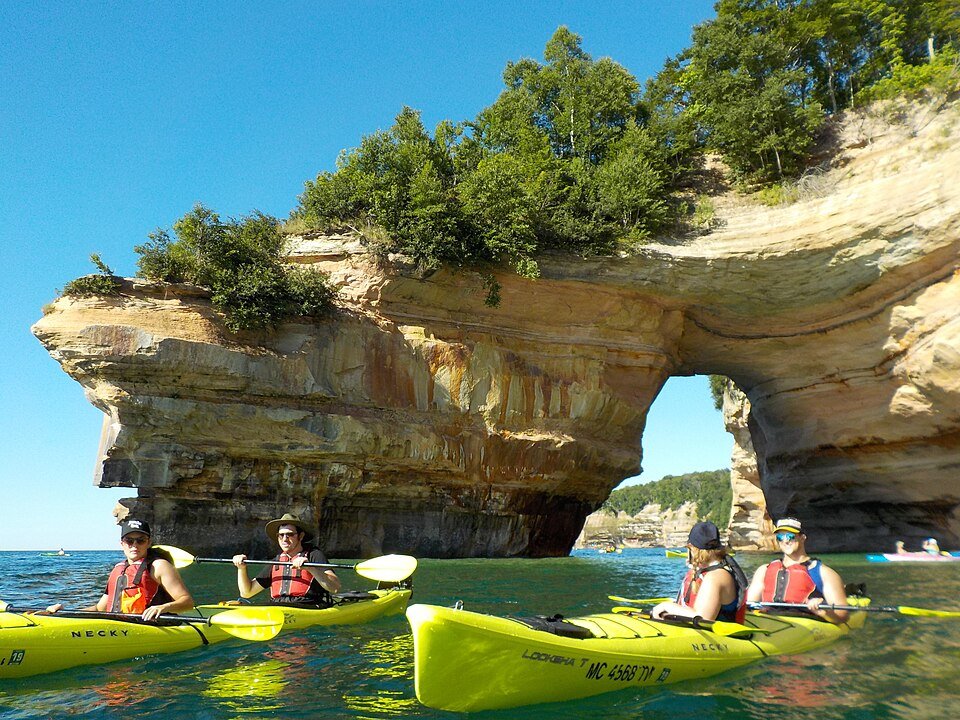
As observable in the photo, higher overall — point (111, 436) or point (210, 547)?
point (111, 436)

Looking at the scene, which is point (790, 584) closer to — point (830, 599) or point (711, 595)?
point (830, 599)

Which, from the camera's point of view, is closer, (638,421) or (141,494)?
(141,494)

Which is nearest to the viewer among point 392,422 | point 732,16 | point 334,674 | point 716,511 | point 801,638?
point 334,674

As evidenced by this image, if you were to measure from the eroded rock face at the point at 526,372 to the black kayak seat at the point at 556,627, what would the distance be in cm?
1420

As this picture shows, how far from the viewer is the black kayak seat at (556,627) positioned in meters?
5.23

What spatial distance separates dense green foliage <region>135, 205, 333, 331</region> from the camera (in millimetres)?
18422

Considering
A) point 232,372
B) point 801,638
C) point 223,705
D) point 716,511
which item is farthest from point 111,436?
point 716,511

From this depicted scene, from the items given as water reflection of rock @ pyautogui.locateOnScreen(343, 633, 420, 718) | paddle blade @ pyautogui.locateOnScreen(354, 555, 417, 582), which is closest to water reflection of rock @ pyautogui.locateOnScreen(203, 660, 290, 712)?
water reflection of rock @ pyautogui.locateOnScreen(343, 633, 420, 718)

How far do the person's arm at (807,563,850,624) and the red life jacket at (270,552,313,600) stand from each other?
5799 mm

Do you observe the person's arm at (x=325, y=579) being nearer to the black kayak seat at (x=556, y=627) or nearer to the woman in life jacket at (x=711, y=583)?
the black kayak seat at (x=556, y=627)

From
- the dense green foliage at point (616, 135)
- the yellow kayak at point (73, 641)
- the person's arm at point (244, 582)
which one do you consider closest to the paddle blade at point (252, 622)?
the yellow kayak at point (73, 641)

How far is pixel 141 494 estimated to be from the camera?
59.6ft

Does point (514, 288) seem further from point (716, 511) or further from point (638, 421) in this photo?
point (716, 511)

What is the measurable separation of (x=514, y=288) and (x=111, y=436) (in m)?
11.7
